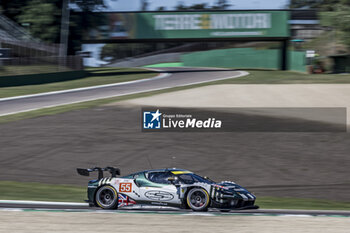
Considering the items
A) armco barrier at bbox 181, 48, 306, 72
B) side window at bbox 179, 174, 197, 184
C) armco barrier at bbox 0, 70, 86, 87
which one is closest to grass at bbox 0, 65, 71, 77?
armco barrier at bbox 0, 70, 86, 87

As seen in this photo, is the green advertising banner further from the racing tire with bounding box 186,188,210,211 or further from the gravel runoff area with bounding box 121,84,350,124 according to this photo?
the racing tire with bounding box 186,188,210,211

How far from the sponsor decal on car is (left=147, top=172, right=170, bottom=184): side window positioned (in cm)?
23

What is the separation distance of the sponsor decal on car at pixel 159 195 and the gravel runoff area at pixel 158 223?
354 mm

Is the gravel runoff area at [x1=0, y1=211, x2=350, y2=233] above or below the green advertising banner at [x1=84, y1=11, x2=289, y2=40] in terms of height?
below

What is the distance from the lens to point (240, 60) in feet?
212

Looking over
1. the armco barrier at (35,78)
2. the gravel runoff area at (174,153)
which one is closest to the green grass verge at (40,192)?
the gravel runoff area at (174,153)

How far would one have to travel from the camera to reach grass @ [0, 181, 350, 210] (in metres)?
12.0

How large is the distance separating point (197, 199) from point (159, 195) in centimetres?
81

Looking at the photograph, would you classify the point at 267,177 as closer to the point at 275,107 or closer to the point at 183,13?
the point at 275,107

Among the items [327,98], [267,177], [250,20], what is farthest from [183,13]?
[267,177]

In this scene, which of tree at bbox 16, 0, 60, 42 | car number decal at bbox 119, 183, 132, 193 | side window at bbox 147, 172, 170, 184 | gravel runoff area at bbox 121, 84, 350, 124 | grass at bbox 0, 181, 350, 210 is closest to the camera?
side window at bbox 147, 172, 170, 184

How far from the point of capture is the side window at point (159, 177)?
10.5m

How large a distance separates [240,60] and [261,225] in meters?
56.2

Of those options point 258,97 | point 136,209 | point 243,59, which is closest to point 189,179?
point 136,209
